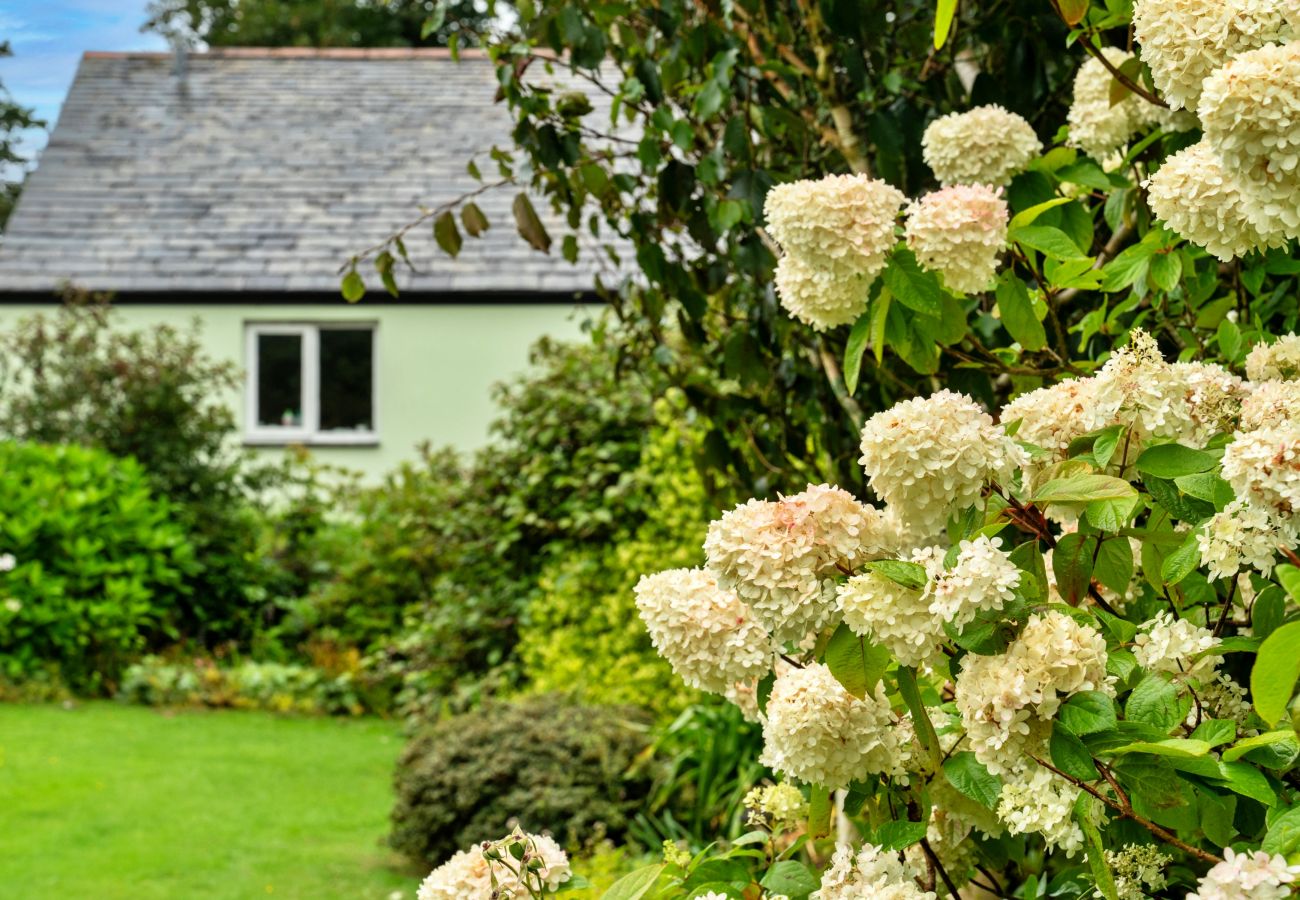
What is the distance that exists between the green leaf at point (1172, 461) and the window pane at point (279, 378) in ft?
47.3

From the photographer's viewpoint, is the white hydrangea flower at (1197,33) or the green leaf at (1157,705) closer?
the green leaf at (1157,705)

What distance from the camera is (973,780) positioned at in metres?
1.46

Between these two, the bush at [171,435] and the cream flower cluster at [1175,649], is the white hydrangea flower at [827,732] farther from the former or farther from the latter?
the bush at [171,435]

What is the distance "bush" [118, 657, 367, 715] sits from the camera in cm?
930

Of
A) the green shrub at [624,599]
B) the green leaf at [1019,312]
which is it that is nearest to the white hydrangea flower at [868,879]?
the green leaf at [1019,312]

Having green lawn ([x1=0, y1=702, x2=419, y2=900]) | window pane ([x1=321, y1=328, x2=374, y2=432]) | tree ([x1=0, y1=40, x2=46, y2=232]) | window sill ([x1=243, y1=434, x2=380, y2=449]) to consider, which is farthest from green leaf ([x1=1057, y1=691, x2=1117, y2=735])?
tree ([x1=0, y1=40, x2=46, y2=232])

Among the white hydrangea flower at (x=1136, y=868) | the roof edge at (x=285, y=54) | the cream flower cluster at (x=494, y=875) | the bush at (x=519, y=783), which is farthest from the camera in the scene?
the roof edge at (x=285, y=54)

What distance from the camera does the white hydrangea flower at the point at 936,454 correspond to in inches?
53.1

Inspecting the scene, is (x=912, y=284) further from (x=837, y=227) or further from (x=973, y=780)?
(x=973, y=780)

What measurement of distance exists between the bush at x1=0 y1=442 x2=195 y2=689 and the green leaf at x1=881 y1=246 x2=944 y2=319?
346 inches

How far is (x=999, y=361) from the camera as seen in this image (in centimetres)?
223

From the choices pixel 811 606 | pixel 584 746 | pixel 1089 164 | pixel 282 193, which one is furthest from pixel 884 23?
pixel 282 193

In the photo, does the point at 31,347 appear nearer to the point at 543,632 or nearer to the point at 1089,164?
the point at 543,632

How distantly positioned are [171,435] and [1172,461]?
10.4 meters
